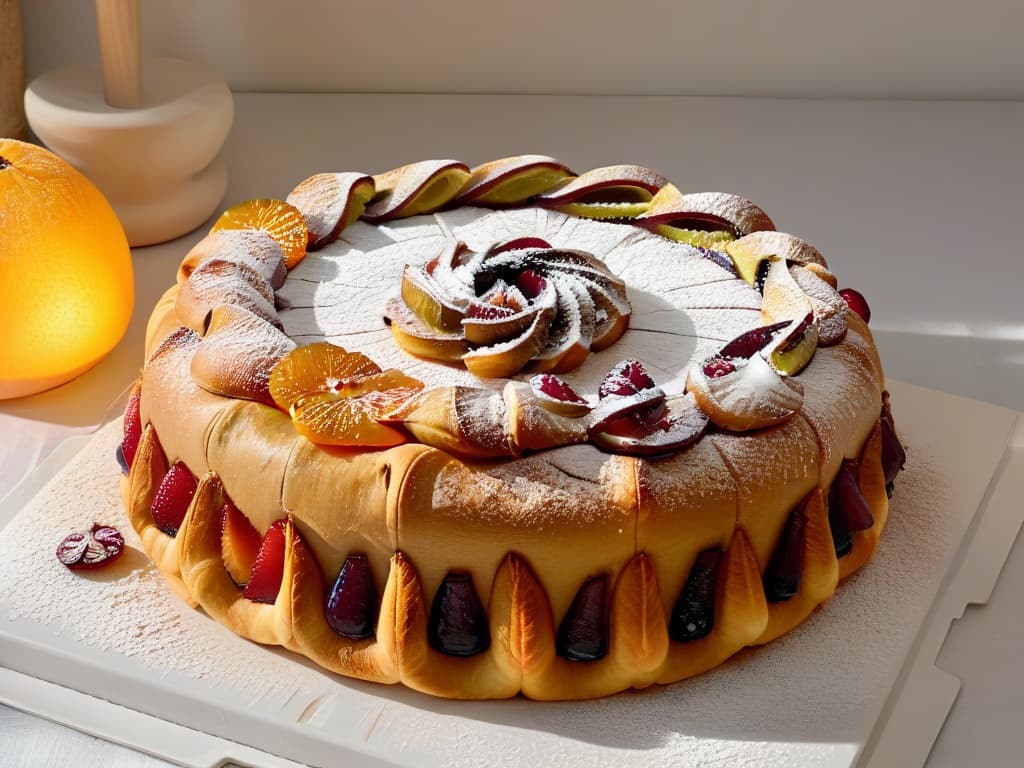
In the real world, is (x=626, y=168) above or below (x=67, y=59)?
above

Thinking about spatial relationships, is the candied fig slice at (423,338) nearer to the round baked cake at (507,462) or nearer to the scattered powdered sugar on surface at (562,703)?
the round baked cake at (507,462)

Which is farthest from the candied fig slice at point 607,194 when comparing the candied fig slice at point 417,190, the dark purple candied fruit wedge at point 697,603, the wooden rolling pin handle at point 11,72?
the wooden rolling pin handle at point 11,72

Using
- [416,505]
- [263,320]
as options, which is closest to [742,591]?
[416,505]

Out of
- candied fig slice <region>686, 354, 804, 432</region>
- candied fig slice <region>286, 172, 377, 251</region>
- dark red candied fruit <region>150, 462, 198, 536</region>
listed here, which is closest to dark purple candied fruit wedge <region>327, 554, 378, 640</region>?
dark red candied fruit <region>150, 462, 198, 536</region>

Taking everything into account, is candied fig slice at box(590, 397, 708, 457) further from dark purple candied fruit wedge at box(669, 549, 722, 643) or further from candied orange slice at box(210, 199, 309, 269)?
candied orange slice at box(210, 199, 309, 269)

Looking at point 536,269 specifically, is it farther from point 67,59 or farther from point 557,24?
point 67,59
